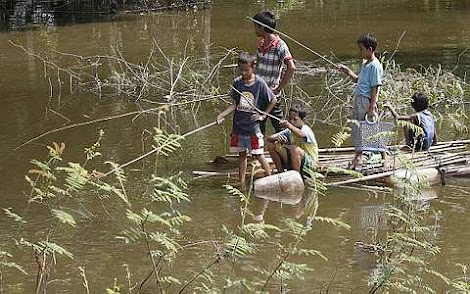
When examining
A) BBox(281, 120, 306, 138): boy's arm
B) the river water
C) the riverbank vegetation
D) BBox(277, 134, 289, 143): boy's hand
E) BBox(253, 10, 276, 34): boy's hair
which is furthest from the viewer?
BBox(253, 10, 276, 34): boy's hair

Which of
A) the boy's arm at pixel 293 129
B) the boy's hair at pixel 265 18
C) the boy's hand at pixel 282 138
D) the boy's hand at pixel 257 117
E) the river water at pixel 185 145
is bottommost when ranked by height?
the river water at pixel 185 145

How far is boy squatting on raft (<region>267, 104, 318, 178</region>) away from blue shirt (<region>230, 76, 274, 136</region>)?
0.73 feet

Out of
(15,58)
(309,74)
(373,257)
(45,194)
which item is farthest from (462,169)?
(15,58)

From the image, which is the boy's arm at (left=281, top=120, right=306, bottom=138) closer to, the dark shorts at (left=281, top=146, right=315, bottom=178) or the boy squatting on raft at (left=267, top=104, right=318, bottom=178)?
the boy squatting on raft at (left=267, top=104, right=318, bottom=178)

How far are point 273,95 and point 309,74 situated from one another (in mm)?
5166

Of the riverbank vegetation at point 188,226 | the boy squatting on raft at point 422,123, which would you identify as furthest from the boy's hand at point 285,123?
the boy squatting on raft at point 422,123

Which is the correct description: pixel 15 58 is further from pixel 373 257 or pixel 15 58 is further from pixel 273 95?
pixel 373 257

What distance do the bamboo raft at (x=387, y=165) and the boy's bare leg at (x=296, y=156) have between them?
19 cm

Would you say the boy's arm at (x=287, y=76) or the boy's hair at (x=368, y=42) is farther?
the boy's arm at (x=287, y=76)

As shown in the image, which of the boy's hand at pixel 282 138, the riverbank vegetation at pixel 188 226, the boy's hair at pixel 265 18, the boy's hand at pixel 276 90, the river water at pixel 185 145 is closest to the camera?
the riverbank vegetation at pixel 188 226

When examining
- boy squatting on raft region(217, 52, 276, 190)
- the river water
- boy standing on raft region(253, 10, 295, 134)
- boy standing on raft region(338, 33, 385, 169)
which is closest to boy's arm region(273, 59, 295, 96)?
boy standing on raft region(253, 10, 295, 134)

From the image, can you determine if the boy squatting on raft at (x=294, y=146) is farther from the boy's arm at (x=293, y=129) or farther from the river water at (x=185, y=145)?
the river water at (x=185, y=145)

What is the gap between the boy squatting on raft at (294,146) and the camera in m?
7.26

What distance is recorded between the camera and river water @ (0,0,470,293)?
5.70m
